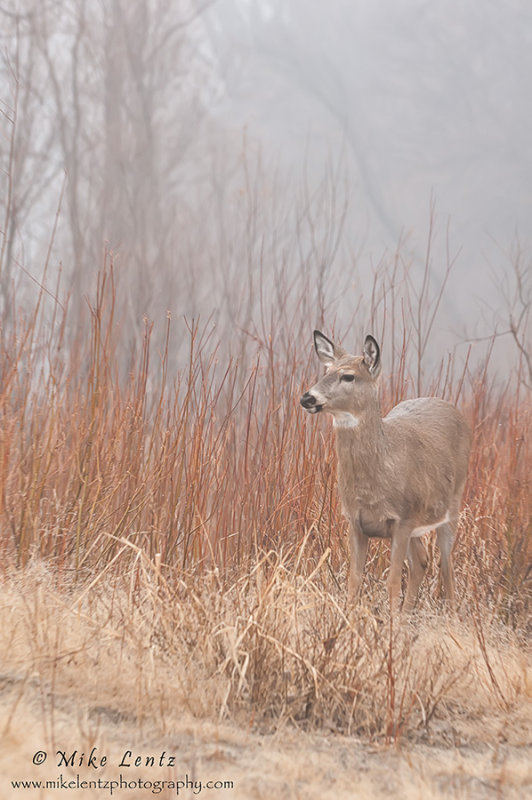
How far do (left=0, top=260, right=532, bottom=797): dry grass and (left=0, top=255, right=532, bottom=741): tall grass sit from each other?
0.04ft

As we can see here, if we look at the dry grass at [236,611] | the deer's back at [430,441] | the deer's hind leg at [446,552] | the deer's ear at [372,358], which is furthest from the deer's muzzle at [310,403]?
Result: the deer's hind leg at [446,552]

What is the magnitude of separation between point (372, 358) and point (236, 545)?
4.35 ft

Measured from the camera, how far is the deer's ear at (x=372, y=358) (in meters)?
2.93

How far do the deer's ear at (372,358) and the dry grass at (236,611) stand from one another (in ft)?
2.18

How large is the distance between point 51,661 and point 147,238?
1077cm

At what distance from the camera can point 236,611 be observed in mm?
2889

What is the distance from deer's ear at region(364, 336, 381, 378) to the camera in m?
2.93

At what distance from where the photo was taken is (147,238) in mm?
12781

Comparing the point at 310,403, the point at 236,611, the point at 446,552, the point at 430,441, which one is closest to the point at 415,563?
the point at 446,552

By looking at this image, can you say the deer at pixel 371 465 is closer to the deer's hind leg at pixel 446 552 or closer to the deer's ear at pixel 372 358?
the deer's ear at pixel 372 358

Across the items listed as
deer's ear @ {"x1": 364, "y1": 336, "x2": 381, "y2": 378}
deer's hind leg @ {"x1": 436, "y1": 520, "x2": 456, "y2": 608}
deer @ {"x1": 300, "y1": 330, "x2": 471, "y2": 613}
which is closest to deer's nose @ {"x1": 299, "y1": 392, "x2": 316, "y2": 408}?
deer @ {"x1": 300, "y1": 330, "x2": 471, "y2": 613}

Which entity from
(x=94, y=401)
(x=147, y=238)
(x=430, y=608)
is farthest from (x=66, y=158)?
(x=430, y=608)

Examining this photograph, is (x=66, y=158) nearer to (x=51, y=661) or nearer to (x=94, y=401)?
(x=94, y=401)

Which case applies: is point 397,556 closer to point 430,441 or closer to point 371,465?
point 371,465
